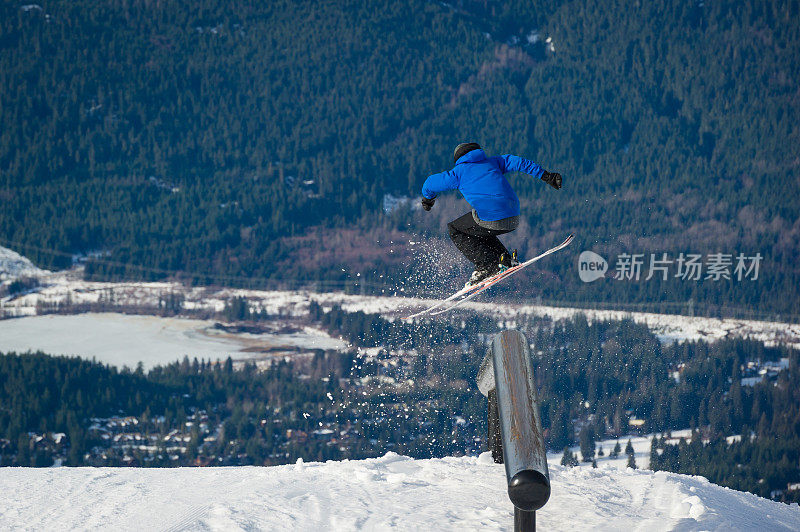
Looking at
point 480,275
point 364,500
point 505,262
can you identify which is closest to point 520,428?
point 364,500

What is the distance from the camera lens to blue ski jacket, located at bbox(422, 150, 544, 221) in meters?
14.3

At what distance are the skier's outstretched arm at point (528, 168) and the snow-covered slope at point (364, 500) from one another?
440 centimetres

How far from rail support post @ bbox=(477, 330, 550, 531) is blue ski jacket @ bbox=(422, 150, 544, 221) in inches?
271

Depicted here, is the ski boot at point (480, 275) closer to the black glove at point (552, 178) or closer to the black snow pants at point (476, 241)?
the black snow pants at point (476, 241)

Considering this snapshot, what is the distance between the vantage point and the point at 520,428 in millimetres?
7039

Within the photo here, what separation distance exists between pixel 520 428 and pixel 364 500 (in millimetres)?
4880

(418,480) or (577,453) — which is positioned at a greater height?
(418,480)

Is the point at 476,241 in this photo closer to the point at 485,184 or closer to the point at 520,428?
the point at 485,184

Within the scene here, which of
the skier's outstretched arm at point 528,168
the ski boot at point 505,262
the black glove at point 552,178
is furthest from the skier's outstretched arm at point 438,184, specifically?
the ski boot at point 505,262

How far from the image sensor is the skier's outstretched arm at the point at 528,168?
1411 cm

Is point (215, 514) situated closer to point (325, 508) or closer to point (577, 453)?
point (325, 508)

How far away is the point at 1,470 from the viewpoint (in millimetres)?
15367

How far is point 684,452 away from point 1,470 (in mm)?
200368

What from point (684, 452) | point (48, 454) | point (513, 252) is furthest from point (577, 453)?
point (513, 252)
